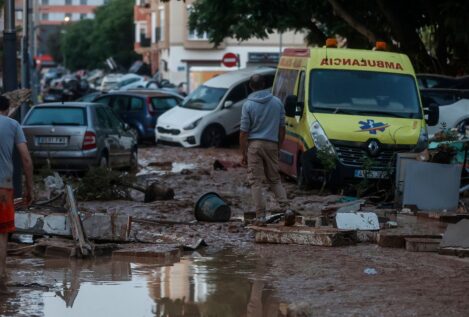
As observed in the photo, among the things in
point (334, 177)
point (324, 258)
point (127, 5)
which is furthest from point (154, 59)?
point (324, 258)

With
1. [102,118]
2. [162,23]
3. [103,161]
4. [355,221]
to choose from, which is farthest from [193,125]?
[162,23]

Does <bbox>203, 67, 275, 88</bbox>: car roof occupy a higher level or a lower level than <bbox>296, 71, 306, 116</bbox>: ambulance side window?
lower

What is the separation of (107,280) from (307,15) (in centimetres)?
2363

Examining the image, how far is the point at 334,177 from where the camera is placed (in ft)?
57.2

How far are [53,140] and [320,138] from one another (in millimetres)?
5787

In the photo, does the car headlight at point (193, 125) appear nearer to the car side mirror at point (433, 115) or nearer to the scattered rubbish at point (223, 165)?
the scattered rubbish at point (223, 165)

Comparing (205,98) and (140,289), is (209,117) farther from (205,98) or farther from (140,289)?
(140,289)

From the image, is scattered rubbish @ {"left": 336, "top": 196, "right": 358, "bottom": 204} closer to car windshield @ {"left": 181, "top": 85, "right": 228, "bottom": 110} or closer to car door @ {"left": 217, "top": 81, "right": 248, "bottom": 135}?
car door @ {"left": 217, "top": 81, "right": 248, "bottom": 135}

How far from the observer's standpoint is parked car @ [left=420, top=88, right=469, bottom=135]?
22.3 m

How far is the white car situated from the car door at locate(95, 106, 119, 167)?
336 inches

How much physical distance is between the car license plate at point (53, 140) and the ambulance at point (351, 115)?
4174mm

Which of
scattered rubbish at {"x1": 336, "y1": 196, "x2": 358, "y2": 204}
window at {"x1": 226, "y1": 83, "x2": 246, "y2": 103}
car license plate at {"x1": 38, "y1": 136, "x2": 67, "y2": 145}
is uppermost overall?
window at {"x1": 226, "y1": 83, "x2": 246, "y2": 103}

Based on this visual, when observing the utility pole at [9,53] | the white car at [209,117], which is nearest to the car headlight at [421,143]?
the utility pole at [9,53]

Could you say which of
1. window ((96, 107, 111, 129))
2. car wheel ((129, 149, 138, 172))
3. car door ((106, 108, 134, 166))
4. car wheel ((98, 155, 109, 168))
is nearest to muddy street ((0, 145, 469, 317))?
car wheel ((98, 155, 109, 168))
